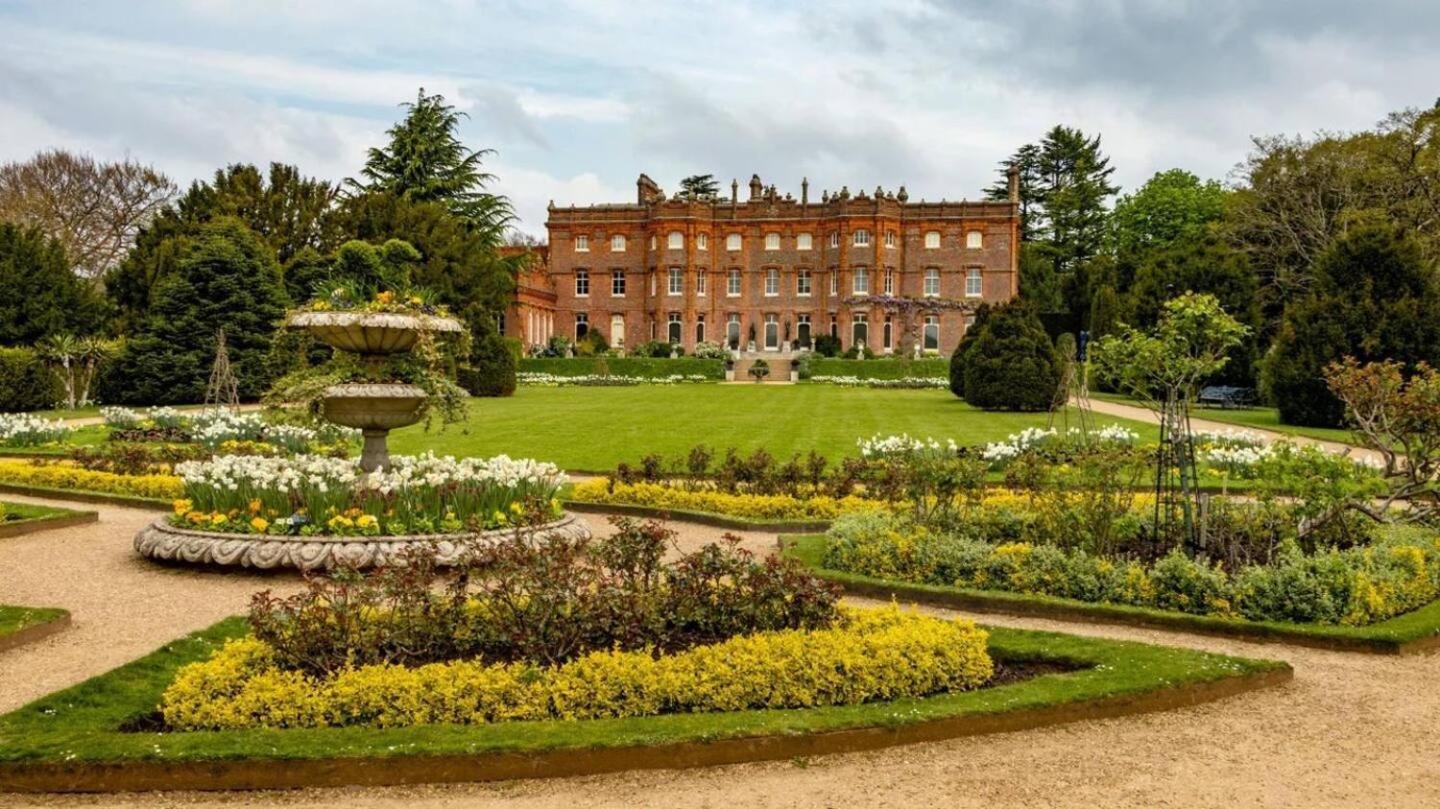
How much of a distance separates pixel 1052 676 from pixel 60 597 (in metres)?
6.88

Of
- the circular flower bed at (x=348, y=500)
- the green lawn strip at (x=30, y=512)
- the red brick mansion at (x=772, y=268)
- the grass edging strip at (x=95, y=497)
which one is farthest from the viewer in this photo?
the red brick mansion at (x=772, y=268)

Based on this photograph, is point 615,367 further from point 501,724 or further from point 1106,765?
point 1106,765

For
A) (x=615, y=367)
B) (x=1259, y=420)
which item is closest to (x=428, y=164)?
(x=615, y=367)

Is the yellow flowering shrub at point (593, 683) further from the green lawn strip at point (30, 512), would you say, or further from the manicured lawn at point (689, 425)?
the manicured lawn at point (689, 425)

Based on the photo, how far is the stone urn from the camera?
30.0ft

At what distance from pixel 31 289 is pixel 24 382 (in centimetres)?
679

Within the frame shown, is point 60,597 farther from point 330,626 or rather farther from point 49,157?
point 49,157

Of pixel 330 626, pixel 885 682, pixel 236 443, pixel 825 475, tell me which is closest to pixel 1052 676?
pixel 885 682

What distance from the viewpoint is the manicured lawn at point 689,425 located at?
17.2 metres

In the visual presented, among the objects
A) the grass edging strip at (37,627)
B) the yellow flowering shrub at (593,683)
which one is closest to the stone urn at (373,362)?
the grass edging strip at (37,627)

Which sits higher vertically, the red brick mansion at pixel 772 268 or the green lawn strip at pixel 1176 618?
the red brick mansion at pixel 772 268

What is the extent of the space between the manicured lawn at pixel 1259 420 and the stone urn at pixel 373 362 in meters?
12.9

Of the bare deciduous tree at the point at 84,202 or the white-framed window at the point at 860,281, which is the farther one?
the white-framed window at the point at 860,281

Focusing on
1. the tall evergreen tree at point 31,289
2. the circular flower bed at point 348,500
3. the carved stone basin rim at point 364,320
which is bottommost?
the circular flower bed at point 348,500
